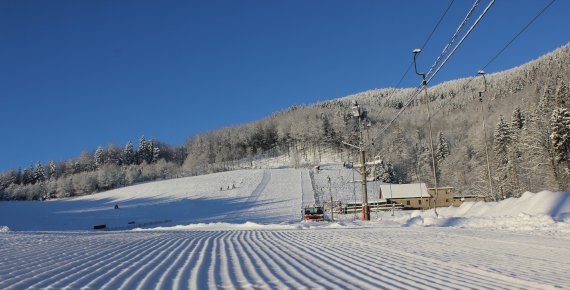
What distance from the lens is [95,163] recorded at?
593 ft

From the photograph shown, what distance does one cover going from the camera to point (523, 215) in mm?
18016

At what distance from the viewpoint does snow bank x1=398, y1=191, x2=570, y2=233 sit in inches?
641

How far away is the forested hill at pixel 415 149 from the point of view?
62875 millimetres

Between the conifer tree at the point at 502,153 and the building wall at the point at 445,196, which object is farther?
the building wall at the point at 445,196

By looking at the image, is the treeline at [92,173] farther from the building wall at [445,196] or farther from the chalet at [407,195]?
the building wall at [445,196]

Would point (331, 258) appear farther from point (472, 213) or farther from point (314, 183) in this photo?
point (314, 183)

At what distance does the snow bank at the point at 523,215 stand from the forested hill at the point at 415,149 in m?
32.5

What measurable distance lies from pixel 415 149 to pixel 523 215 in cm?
11802

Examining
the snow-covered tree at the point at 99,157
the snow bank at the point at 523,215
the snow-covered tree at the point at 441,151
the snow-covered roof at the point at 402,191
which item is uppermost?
the snow-covered tree at the point at 99,157

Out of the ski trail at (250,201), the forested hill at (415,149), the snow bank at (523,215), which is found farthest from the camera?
the ski trail at (250,201)

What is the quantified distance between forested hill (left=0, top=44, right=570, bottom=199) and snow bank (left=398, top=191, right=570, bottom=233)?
32.5 m

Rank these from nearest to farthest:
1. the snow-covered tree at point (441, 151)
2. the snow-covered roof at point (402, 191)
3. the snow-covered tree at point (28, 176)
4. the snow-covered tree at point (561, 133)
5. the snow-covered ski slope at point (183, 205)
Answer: the snow-covered tree at point (561, 133) → the snow-covered ski slope at point (183, 205) → the snow-covered roof at point (402, 191) → the snow-covered tree at point (441, 151) → the snow-covered tree at point (28, 176)

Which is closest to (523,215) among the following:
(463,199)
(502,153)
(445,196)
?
(502,153)

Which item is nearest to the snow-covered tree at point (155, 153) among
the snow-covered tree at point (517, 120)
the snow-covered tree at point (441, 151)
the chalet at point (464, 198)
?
the snow-covered tree at point (441, 151)
